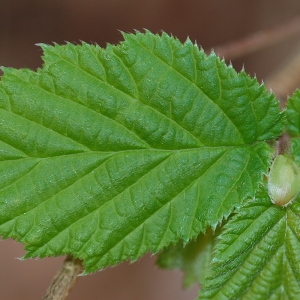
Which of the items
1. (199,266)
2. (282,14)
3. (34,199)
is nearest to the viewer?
(34,199)

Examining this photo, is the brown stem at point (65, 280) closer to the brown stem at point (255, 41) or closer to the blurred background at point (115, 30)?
the brown stem at point (255, 41)

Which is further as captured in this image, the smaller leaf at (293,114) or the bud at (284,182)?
the smaller leaf at (293,114)

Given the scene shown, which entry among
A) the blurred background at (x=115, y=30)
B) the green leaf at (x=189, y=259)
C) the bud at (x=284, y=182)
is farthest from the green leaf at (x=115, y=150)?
the blurred background at (x=115, y=30)

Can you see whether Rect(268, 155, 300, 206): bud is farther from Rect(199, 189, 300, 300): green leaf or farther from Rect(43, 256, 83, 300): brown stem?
Rect(43, 256, 83, 300): brown stem

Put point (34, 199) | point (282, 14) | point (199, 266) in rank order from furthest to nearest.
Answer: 1. point (282, 14)
2. point (199, 266)
3. point (34, 199)

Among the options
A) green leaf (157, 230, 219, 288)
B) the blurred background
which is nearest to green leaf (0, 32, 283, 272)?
green leaf (157, 230, 219, 288)

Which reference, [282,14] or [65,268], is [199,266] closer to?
[65,268]

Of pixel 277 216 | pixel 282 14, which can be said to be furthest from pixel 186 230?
pixel 282 14
